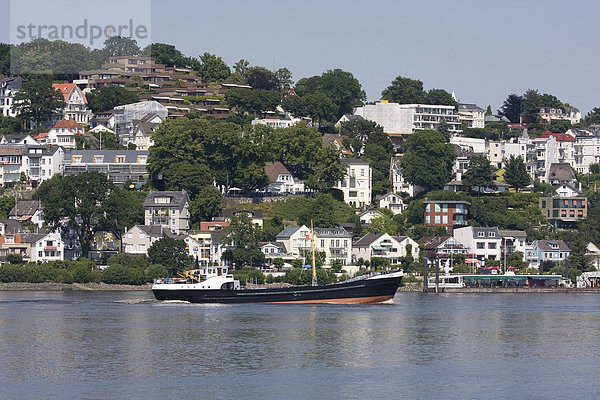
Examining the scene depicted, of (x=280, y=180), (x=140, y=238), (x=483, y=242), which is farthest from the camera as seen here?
(x=280, y=180)

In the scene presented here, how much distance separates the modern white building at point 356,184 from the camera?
13638cm

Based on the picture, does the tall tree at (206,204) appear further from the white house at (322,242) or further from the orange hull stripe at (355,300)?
the orange hull stripe at (355,300)

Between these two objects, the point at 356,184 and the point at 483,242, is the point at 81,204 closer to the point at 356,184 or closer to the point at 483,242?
the point at 356,184

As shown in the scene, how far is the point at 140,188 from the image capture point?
12988 centimetres

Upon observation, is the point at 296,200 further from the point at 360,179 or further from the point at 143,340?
the point at 143,340

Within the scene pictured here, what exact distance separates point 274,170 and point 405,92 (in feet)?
171

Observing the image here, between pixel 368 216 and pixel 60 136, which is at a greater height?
pixel 60 136

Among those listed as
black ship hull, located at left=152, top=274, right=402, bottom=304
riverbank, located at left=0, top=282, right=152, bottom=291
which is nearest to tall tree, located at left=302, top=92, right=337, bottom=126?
riverbank, located at left=0, top=282, right=152, bottom=291

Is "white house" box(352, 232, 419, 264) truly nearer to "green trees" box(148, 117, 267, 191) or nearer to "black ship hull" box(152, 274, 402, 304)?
"green trees" box(148, 117, 267, 191)

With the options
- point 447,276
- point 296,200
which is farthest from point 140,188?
point 447,276

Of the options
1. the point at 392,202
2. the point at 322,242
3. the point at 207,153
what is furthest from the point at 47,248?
the point at 392,202

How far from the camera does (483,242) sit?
122750 millimetres

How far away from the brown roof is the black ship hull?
43.5 meters

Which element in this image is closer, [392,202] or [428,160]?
[392,202]
